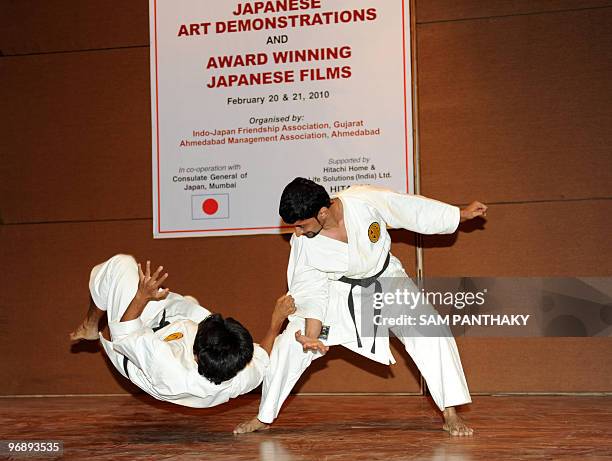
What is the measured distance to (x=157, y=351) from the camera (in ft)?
8.98

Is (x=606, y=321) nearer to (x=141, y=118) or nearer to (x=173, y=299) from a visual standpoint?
(x=173, y=299)

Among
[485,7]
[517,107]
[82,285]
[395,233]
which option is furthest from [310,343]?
[485,7]

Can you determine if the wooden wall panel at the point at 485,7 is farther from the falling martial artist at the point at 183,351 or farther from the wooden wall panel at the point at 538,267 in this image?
the falling martial artist at the point at 183,351

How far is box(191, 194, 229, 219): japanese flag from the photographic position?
14.6 feet

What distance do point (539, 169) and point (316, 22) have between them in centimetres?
160

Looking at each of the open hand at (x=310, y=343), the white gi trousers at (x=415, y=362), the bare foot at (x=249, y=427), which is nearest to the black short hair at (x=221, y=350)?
the open hand at (x=310, y=343)

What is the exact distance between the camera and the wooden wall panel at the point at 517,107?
4137mm

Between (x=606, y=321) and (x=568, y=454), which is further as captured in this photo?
(x=606, y=321)

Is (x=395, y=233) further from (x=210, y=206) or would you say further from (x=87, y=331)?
(x=87, y=331)

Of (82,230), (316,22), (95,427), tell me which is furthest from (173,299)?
(316,22)

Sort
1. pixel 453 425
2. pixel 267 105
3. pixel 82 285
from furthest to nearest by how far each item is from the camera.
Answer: pixel 82 285 → pixel 267 105 → pixel 453 425

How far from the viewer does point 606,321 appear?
161 inches

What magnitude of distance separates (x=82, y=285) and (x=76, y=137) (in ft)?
3.18

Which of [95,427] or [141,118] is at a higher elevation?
[141,118]
